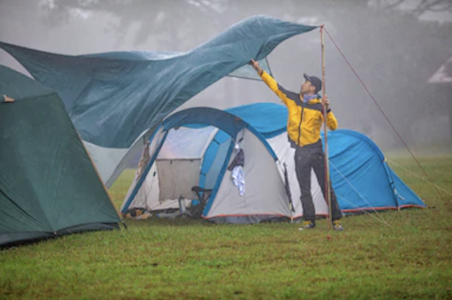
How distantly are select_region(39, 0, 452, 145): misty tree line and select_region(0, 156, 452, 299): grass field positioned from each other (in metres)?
40.3

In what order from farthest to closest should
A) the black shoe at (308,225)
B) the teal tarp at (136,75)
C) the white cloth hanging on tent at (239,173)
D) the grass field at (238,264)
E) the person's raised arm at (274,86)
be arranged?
the white cloth hanging on tent at (239,173) → the teal tarp at (136,75) → the person's raised arm at (274,86) → the black shoe at (308,225) → the grass field at (238,264)

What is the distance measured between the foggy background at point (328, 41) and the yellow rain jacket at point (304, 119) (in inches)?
1510

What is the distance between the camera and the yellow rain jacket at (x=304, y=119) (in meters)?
6.99

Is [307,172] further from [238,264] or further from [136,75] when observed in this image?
[136,75]

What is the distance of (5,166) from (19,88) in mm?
930

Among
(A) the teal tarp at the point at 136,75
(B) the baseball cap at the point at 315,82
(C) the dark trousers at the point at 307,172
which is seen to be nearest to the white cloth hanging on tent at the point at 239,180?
(C) the dark trousers at the point at 307,172

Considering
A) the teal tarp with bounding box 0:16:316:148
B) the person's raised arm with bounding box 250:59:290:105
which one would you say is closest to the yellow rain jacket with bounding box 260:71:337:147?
the person's raised arm with bounding box 250:59:290:105

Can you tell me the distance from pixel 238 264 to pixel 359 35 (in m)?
47.1

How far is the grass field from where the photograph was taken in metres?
4.02

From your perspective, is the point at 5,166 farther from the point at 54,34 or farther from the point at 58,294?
the point at 54,34

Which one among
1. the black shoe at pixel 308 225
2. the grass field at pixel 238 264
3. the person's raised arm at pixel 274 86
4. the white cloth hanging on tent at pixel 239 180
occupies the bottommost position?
the black shoe at pixel 308 225

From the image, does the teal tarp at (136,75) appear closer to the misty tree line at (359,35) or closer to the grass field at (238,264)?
the grass field at (238,264)

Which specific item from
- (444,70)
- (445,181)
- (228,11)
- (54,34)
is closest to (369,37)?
(444,70)

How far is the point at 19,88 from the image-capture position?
6379mm
